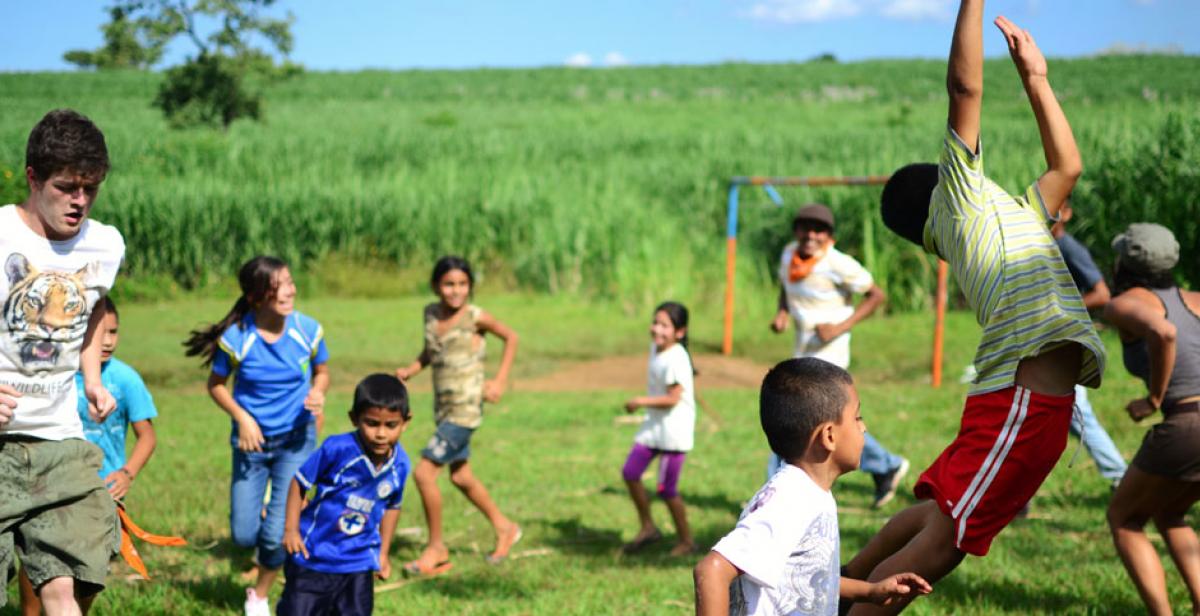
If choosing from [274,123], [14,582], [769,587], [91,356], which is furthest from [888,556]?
[274,123]

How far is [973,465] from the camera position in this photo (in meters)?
3.74

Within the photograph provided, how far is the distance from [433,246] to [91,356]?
51.1 feet

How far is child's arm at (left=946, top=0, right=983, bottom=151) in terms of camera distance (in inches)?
143

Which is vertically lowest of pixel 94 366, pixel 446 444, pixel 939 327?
pixel 446 444

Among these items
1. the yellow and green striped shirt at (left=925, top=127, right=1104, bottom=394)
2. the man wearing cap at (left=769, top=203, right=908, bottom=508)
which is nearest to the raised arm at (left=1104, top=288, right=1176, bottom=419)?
the yellow and green striped shirt at (left=925, top=127, right=1104, bottom=394)

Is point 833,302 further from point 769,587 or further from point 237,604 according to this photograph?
point 769,587

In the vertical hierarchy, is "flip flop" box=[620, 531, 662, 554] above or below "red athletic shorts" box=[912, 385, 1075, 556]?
below

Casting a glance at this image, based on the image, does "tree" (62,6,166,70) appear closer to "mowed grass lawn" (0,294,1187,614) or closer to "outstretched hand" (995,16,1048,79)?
"mowed grass lawn" (0,294,1187,614)

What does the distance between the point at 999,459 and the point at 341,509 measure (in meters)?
2.59

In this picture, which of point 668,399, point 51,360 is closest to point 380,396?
point 51,360

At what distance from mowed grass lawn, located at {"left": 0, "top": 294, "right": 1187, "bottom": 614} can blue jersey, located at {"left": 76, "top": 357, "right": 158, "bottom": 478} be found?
0.79 meters

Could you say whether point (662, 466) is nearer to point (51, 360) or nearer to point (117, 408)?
point (117, 408)

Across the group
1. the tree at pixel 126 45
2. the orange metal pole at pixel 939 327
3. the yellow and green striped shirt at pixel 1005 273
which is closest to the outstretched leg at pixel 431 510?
the yellow and green striped shirt at pixel 1005 273

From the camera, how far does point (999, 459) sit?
3.69 meters
